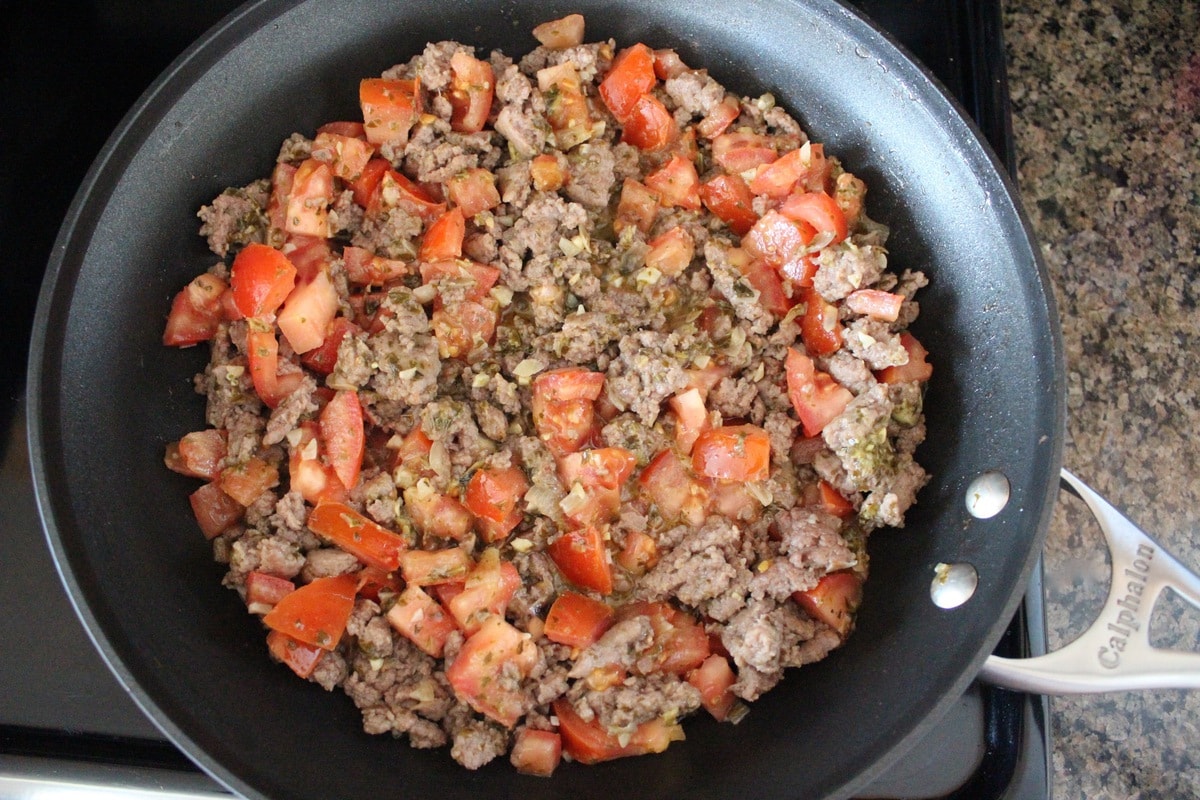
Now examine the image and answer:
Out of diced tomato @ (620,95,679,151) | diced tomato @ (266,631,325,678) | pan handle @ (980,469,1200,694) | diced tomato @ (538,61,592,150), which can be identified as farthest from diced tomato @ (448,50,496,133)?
pan handle @ (980,469,1200,694)

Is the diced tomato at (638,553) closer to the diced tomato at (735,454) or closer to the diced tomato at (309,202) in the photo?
the diced tomato at (735,454)

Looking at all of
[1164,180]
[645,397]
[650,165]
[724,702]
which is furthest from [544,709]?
[1164,180]

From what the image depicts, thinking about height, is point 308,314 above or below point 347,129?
below

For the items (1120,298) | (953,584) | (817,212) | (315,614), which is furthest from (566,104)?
(1120,298)

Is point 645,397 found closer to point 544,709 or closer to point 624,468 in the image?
point 624,468

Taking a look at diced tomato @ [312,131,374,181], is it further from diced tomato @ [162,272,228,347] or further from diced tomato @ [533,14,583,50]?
diced tomato @ [533,14,583,50]

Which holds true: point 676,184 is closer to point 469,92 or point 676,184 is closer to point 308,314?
point 469,92
